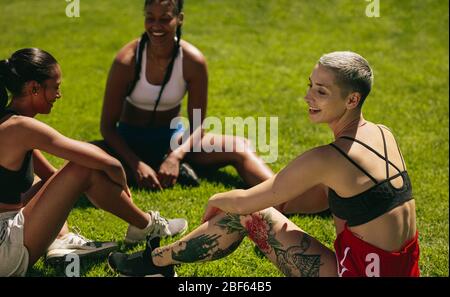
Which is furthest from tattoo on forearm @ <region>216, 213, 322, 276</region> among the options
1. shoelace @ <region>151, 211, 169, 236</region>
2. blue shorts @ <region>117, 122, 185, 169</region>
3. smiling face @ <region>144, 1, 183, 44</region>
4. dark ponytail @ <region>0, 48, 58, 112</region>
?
smiling face @ <region>144, 1, 183, 44</region>

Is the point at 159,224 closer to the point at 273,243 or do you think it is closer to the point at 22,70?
the point at 273,243

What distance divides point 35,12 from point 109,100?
27.2ft

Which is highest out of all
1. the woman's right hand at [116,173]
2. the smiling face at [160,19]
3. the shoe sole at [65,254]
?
the smiling face at [160,19]

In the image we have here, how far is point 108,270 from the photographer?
4641 millimetres

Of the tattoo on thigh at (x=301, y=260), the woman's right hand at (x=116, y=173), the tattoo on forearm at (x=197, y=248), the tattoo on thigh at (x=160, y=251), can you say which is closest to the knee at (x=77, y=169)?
the woman's right hand at (x=116, y=173)

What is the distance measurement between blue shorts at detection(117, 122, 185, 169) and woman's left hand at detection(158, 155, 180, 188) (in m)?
0.18

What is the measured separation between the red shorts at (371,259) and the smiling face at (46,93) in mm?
2195

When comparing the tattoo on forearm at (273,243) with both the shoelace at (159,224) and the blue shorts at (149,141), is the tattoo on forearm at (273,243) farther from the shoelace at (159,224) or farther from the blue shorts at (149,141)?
the blue shorts at (149,141)

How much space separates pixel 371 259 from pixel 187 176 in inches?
119

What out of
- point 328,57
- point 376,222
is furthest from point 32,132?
point 376,222

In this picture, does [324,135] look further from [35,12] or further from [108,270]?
[35,12]

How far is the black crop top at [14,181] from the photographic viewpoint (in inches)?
157

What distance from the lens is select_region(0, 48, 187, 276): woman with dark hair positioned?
3.94 m

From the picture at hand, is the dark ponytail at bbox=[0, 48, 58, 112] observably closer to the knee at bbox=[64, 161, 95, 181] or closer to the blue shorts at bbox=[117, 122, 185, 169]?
the knee at bbox=[64, 161, 95, 181]
